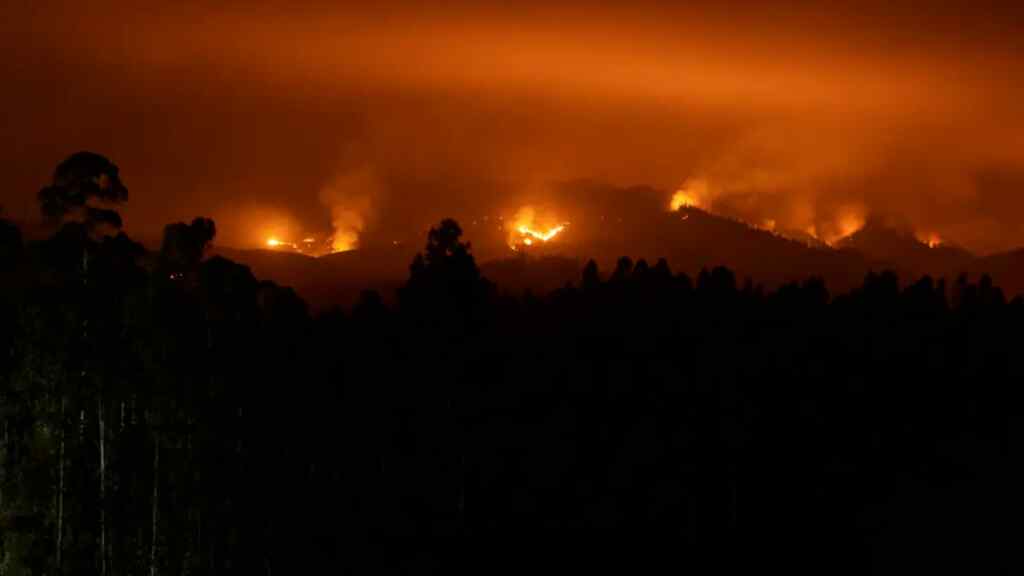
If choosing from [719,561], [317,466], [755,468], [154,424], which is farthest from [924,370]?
[154,424]

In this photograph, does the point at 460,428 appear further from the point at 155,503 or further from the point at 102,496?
the point at 102,496

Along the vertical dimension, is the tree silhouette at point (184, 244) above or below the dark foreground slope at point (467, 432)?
above

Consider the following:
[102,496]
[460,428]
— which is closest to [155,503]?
[102,496]

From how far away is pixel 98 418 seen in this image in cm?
4909

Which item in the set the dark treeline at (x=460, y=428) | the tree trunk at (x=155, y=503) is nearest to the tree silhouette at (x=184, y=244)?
the dark treeline at (x=460, y=428)

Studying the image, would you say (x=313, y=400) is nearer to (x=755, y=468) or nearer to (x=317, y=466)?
(x=317, y=466)

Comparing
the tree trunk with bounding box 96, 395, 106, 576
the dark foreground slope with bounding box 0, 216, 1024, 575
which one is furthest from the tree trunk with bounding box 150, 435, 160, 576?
the tree trunk with bounding box 96, 395, 106, 576

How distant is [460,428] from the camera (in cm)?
6788

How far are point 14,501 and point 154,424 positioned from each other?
724cm

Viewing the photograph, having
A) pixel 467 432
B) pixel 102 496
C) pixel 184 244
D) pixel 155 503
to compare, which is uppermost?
pixel 184 244

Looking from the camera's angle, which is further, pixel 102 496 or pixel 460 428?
pixel 460 428

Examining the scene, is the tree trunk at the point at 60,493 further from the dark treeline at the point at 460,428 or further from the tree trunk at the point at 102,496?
the tree trunk at the point at 102,496

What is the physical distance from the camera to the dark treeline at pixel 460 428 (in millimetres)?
47406

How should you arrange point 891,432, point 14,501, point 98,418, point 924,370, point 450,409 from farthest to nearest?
point 924,370 < point 891,432 < point 450,409 < point 98,418 < point 14,501
